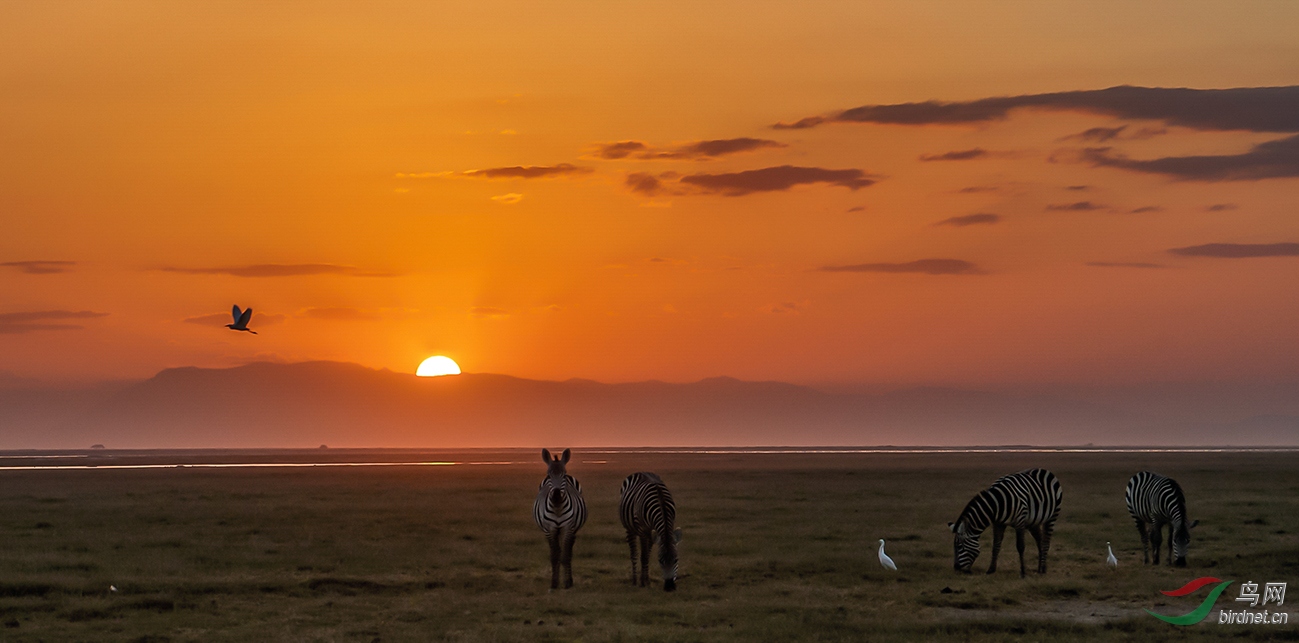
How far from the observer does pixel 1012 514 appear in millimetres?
27391

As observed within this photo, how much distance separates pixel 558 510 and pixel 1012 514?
10180 millimetres

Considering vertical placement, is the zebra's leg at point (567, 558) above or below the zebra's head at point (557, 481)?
below

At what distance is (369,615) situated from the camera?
22844mm

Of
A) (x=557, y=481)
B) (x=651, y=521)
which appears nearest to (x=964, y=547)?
(x=651, y=521)

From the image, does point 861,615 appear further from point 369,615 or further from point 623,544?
point 623,544

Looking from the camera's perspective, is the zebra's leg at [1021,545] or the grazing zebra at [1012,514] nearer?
the zebra's leg at [1021,545]

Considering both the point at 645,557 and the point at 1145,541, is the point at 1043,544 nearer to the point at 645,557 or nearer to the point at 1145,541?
the point at 1145,541

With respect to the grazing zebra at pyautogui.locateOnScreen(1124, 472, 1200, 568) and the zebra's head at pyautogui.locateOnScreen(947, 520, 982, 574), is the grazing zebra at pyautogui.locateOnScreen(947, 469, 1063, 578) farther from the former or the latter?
the grazing zebra at pyautogui.locateOnScreen(1124, 472, 1200, 568)

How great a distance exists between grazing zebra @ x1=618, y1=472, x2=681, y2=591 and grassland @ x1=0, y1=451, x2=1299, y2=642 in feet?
2.22

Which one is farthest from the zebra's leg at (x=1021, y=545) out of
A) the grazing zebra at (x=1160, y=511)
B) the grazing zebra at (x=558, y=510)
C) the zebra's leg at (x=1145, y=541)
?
the grazing zebra at (x=558, y=510)

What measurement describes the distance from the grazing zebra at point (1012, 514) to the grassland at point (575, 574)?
2.13ft

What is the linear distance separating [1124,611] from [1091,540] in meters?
13.6

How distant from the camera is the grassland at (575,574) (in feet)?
70.3

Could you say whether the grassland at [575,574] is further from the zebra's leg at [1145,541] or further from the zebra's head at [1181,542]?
the zebra's head at [1181,542]
